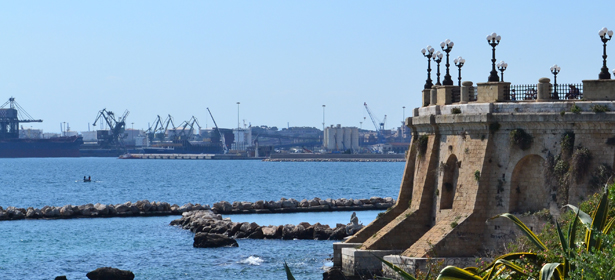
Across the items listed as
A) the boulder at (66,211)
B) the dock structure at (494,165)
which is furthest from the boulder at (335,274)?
the boulder at (66,211)

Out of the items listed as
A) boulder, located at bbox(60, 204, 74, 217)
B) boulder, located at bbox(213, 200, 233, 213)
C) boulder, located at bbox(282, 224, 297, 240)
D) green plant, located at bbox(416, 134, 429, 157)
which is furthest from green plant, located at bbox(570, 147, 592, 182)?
boulder, located at bbox(60, 204, 74, 217)

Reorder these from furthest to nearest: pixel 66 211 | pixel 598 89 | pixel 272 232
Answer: pixel 66 211
pixel 272 232
pixel 598 89

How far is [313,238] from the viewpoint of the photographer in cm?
4688

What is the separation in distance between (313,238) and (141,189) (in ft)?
217

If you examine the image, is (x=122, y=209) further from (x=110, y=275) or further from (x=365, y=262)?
(x=365, y=262)

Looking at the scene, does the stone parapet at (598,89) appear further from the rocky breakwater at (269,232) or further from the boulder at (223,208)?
the boulder at (223,208)

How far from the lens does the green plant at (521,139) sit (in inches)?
1054

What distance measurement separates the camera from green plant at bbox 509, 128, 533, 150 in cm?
2678

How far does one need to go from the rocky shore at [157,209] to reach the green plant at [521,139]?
3942 cm

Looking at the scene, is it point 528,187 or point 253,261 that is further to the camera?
point 253,261

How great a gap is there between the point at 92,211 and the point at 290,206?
13.1 metres

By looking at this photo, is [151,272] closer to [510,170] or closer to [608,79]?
[510,170]

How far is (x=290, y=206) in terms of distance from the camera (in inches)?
2655

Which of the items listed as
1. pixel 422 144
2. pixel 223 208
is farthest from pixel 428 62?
pixel 223 208
